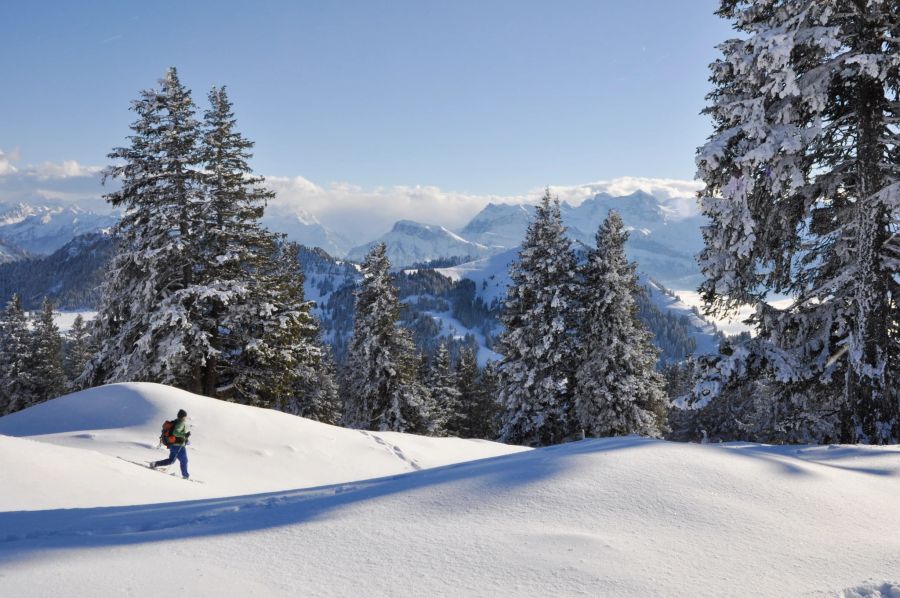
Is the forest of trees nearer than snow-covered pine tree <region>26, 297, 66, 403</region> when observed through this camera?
Yes

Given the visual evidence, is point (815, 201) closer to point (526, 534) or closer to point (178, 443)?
point (526, 534)

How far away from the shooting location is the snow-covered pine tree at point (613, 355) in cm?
2347

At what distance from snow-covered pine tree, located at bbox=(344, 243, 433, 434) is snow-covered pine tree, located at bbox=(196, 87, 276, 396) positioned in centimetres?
877

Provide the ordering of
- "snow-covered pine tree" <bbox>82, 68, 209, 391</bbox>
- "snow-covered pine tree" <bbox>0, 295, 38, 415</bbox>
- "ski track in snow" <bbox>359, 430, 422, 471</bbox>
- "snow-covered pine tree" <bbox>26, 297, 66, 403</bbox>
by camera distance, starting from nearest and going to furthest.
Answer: "ski track in snow" <bbox>359, 430, 422, 471</bbox>
"snow-covered pine tree" <bbox>82, 68, 209, 391</bbox>
"snow-covered pine tree" <bbox>0, 295, 38, 415</bbox>
"snow-covered pine tree" <bbox>26, 297, 66, 403</bbox>

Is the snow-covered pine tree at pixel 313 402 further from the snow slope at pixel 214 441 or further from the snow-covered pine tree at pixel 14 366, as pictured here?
the snow-covered pine tree at pixel 14 366

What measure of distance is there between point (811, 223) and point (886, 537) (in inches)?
294

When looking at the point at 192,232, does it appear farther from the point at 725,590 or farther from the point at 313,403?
the point at 725,590

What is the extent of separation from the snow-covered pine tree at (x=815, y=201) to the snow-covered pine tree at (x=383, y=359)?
2134 cm

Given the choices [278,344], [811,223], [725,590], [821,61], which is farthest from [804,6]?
[278,344]

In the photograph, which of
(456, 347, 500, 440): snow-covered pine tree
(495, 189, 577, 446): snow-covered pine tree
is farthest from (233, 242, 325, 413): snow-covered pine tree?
(456, 347, 500, 440): snow-covered pine tree

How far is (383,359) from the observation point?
2933 cm

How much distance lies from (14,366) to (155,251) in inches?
1086

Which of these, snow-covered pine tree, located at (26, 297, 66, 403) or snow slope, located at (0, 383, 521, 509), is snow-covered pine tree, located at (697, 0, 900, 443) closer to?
snow slope, located at (0, 383, 521, 509)

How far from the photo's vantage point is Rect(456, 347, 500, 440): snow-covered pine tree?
4581 cm
